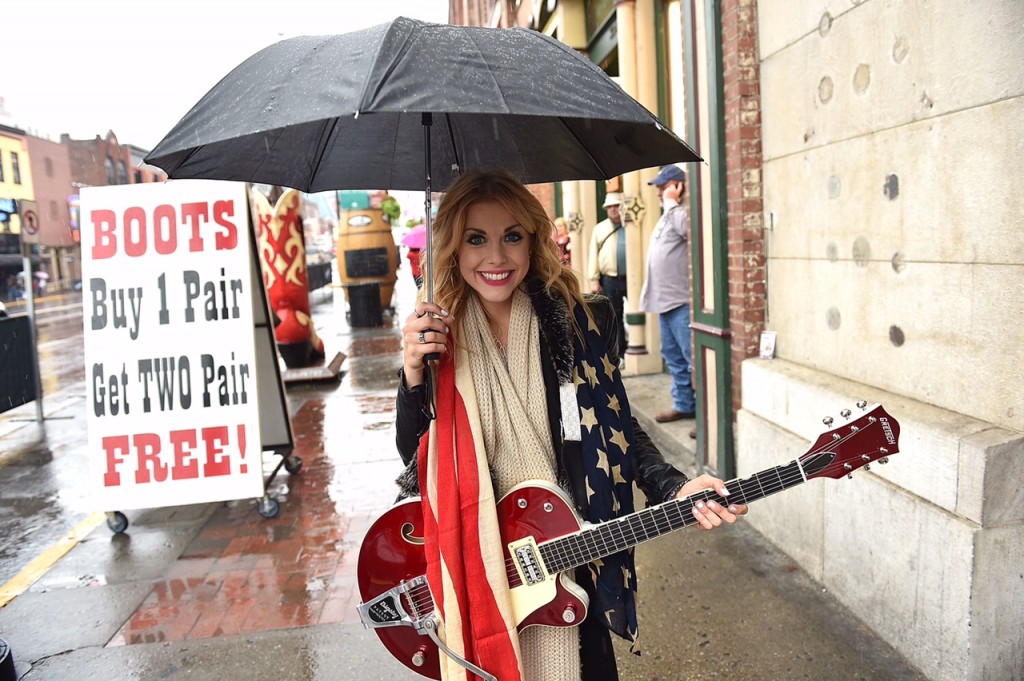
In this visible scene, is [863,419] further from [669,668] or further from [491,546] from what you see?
[669,668]

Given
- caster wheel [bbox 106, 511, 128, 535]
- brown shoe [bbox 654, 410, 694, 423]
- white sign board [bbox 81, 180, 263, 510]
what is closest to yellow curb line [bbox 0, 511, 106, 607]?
caster wheel [bbox 106, 511, 128, 535]

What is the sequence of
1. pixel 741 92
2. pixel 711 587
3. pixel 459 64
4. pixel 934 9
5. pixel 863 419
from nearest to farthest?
1. pixel 459 64
2. pixel 863 419
3. pixel 934 9
4. pixel 711 587
5. pixel 741 92

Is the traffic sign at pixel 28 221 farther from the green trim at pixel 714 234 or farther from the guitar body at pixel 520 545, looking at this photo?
the guitar body at pixel 520 545

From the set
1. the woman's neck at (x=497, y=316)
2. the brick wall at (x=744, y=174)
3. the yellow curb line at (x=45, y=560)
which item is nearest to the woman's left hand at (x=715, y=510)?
the woman's neck at (x=497, y=316)

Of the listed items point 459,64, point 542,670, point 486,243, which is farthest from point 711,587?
point 459,64

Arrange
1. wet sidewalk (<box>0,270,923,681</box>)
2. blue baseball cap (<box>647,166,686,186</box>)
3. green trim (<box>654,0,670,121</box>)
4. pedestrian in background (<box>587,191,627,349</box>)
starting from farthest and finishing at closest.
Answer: pedestrian in background (<box>587,191,627,349</box>) < green trim (<box>654,0,670,121</box>) < blue baseball cap (<box>647,166,686,186</box>) < wet sidewalk (<box>0,270,923,681</box>)

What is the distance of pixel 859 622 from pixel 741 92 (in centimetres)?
266

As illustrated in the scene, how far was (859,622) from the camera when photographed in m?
3.25

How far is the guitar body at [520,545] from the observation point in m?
1.87

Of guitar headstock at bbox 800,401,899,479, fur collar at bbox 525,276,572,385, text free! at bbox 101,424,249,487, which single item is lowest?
text free! at bbox 101,424,249,487

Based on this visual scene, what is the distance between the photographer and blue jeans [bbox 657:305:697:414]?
5945 mm

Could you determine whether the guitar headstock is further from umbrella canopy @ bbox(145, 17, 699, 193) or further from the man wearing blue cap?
the man wearing blue cap

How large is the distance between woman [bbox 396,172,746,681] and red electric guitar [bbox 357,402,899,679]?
0.05 metres

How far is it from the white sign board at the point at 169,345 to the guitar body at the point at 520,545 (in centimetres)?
296
